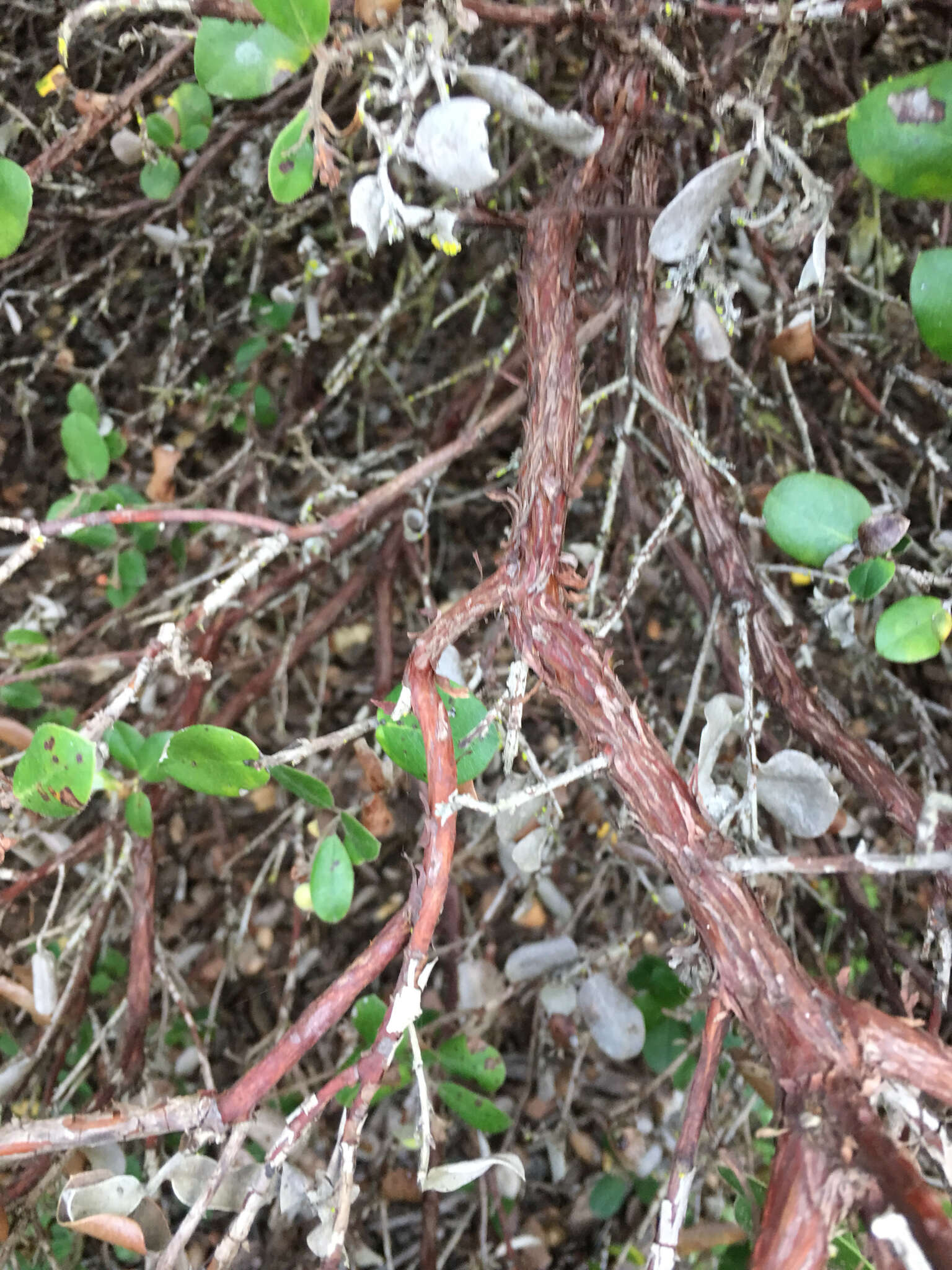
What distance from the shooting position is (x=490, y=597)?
1.38 ft

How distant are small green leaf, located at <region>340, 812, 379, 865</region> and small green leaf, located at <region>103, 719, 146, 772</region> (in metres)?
0.18

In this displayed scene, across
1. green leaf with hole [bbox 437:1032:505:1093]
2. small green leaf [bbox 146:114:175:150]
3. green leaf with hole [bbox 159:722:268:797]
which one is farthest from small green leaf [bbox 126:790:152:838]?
small green leaf [bbox 146:114:175:150]

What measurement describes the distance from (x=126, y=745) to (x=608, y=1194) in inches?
23.7

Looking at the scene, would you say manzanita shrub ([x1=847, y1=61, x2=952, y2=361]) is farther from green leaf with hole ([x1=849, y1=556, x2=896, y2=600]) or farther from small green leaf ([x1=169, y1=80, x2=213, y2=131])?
small green leaf ([x1=169, y1=80, x2=213, y2=131])

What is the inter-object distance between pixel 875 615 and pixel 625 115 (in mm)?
458

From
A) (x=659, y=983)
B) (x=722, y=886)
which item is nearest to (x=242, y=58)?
(x=722, y=886)

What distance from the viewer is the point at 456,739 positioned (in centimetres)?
43

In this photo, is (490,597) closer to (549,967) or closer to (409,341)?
(549,967)

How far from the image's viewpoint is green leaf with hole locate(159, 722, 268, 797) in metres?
0.42

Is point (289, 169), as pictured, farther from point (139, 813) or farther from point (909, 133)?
point (139, 813)

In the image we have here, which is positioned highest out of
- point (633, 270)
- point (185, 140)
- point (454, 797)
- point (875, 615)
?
point (185, 140)

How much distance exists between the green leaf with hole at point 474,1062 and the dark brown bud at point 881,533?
43 centimetres

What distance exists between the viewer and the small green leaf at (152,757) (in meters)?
0.58

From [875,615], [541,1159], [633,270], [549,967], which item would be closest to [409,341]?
[633,270]
